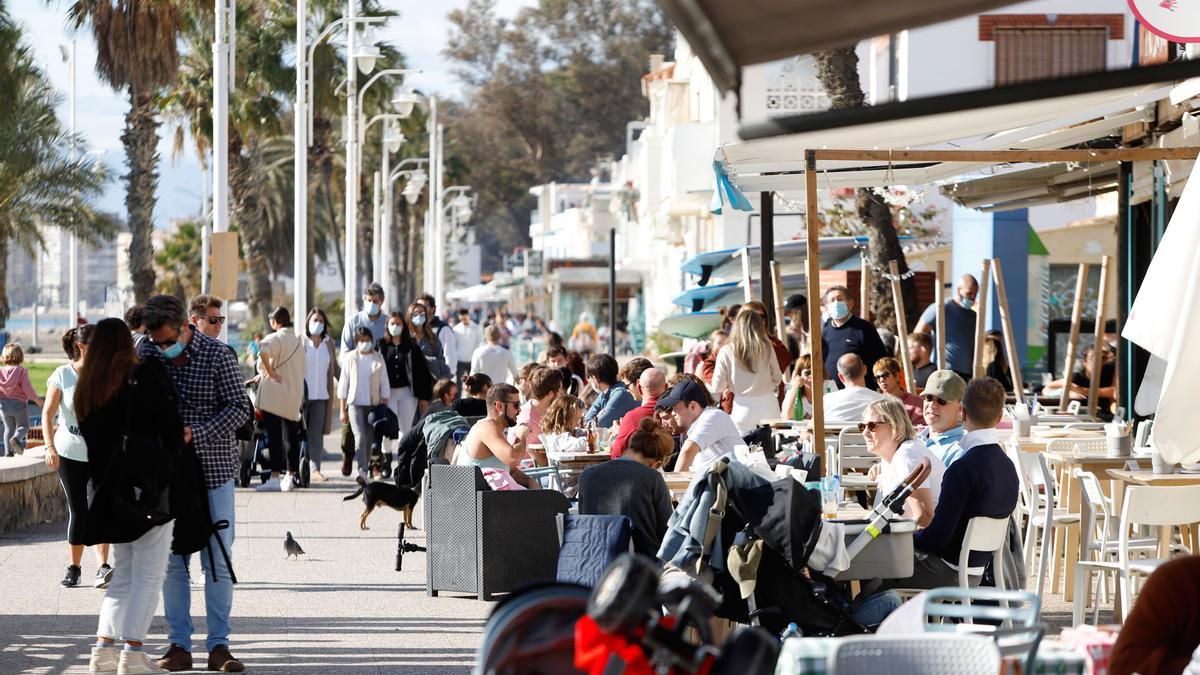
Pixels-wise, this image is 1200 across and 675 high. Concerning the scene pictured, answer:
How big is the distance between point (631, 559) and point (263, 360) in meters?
12.5

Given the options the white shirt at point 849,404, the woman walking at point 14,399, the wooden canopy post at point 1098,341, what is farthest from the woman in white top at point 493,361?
the white shirt at point 849,404

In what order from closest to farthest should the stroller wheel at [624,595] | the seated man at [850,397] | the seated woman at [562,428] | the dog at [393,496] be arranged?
the stroller wheel at [624,595], the seated woman at [562,428], the dog at [393,496], the seated man at [850,397]

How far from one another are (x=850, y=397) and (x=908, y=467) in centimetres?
457

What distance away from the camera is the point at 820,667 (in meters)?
4.68

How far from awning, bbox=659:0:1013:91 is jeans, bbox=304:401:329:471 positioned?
43.6ft

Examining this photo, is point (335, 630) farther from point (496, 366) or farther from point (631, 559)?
point (496, 366)

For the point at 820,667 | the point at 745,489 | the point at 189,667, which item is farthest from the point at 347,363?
the point at 820,667

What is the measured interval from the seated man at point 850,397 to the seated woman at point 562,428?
2.32 meters

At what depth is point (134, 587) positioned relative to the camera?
772 cm

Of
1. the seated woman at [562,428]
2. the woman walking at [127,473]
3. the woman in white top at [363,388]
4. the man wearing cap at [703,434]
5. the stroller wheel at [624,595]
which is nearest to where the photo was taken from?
the stroller wheel at [624,595]

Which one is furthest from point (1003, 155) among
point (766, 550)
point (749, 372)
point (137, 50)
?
point (137, 50)

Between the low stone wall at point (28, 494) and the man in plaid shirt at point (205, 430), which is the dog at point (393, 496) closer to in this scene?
the low stone wall at point (28, 494)

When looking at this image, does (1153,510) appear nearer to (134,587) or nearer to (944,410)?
(944,410)

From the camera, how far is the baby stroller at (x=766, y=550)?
705cm
